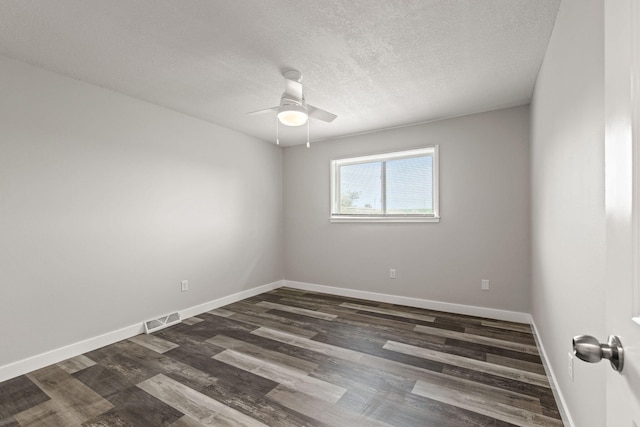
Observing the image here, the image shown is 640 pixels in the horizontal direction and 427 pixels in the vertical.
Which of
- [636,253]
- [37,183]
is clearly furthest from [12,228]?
[636,253]

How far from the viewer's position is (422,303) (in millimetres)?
3791

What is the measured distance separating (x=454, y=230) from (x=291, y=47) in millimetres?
2707

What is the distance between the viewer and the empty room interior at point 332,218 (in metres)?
1.72

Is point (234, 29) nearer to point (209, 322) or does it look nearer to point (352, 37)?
point (352, 37)

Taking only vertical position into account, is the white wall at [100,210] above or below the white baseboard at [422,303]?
above

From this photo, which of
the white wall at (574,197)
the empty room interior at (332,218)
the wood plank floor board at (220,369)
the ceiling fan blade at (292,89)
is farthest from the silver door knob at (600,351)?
the ceiling fan blade at (292,89)

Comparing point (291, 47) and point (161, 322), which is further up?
point (291, 47)

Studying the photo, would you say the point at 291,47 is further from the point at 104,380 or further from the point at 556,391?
the point at 556,391

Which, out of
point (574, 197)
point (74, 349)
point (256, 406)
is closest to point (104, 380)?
point (74, 349)

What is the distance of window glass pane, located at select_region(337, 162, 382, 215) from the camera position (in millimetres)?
4273

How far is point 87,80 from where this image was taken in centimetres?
262

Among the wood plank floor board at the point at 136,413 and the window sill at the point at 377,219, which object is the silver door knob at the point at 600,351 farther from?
the window sill at the point at 377,219

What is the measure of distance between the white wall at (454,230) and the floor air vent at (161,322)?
2.06 m

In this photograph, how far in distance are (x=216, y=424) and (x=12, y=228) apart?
6.90ft
